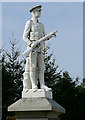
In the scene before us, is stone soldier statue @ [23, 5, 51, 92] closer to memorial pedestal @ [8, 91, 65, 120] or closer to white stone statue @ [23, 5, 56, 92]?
white stone statue @ [23, 5, 56, 92]

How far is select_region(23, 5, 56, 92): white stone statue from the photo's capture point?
26.1ft

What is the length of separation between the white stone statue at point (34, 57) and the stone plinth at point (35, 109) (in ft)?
1.20

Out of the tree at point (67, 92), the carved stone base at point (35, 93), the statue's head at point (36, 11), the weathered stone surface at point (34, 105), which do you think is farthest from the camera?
the tree at point (67, 92)

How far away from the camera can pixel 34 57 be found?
A: 802cm

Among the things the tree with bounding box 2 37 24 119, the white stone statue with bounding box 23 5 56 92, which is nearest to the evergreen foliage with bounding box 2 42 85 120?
the tree with bounding box 2 37 24 119

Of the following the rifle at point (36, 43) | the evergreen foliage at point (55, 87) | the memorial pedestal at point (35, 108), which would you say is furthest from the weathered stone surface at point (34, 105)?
the evergreen foliage at point (55, 87)

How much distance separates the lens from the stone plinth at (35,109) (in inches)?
289

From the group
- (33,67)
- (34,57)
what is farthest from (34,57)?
(33,67)

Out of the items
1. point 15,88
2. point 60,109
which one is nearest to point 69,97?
point 15,88

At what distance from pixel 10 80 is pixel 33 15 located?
13.1m

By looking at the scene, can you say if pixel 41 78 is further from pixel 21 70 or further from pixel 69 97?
pixel 21 70

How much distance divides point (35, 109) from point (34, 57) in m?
1.41

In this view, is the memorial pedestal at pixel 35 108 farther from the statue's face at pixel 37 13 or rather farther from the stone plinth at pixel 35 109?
the statue's face at pixel 37 13

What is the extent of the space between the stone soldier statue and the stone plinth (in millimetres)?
375
